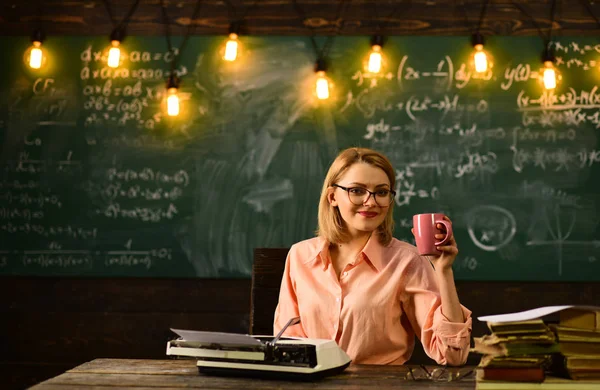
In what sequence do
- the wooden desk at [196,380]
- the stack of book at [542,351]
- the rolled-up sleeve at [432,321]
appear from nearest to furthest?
1. the stack of book at [542,351]
2. the wooden desk at [196,380]
3. the rolled-up sleeve at [432,321]

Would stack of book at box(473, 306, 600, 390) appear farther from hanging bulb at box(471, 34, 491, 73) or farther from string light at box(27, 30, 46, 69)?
string light at box(27, 30, 46, 69)

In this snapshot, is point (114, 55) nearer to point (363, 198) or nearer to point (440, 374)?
point (363, 198)

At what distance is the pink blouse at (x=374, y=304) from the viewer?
1940 mm

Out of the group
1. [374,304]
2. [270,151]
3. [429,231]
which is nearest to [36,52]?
[270,151]

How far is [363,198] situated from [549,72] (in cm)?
229

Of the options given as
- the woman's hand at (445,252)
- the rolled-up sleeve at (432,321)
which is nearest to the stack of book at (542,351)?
the woman's hand at (445,252)

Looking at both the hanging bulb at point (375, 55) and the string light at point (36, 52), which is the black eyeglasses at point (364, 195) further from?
the string light at point (36, 52)

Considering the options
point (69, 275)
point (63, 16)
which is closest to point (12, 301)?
point (69, 275)

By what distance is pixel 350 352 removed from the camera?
6.40ft

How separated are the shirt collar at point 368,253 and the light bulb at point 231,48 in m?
2.01

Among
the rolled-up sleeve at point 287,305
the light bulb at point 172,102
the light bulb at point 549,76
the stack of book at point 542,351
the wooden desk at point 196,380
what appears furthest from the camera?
the light bulb at point 172,102

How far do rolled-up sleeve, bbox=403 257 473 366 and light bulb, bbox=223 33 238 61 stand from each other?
224cm

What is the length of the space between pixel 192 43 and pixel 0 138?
49.2 inches

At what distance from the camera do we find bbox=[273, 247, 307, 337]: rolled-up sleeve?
2.06m
